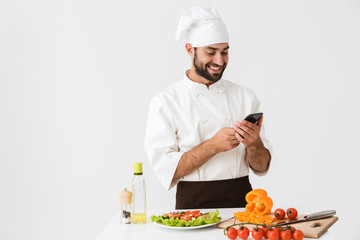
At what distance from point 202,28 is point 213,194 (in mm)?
889

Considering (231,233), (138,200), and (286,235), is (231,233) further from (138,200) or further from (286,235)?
(138,200)

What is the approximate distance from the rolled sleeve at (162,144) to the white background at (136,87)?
4.81 feet

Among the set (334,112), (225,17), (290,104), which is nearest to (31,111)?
(225,17)

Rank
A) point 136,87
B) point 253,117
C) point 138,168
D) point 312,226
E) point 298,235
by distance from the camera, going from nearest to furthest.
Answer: point 298,235 → point 312,226 → point 138,168 → point 253,117 → point 136,87

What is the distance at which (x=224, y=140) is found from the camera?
2.39 m

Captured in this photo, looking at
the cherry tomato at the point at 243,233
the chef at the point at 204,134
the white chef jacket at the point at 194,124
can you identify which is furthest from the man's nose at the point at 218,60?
the cherry tomato at the point at 243,233

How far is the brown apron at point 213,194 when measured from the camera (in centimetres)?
249

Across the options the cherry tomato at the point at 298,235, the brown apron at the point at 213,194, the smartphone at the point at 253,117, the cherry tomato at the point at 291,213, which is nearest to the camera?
the cherry tomato at the point at 298,235

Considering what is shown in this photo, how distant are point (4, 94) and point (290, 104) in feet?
8.16

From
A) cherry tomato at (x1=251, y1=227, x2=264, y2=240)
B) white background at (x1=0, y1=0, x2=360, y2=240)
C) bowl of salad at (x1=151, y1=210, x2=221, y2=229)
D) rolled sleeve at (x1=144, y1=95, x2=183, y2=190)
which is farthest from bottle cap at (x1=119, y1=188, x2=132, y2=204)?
white background at (x1=0, y1=0, x2=360, y2=240)

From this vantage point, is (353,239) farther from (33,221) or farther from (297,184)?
(33,221)

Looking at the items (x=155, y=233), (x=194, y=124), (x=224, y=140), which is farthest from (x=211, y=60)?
(x=155, y=233)

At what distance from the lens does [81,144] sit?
13.5 feet

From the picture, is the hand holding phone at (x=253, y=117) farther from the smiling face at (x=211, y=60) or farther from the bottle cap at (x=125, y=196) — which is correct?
the bottle cap at (x=125, y=196)
